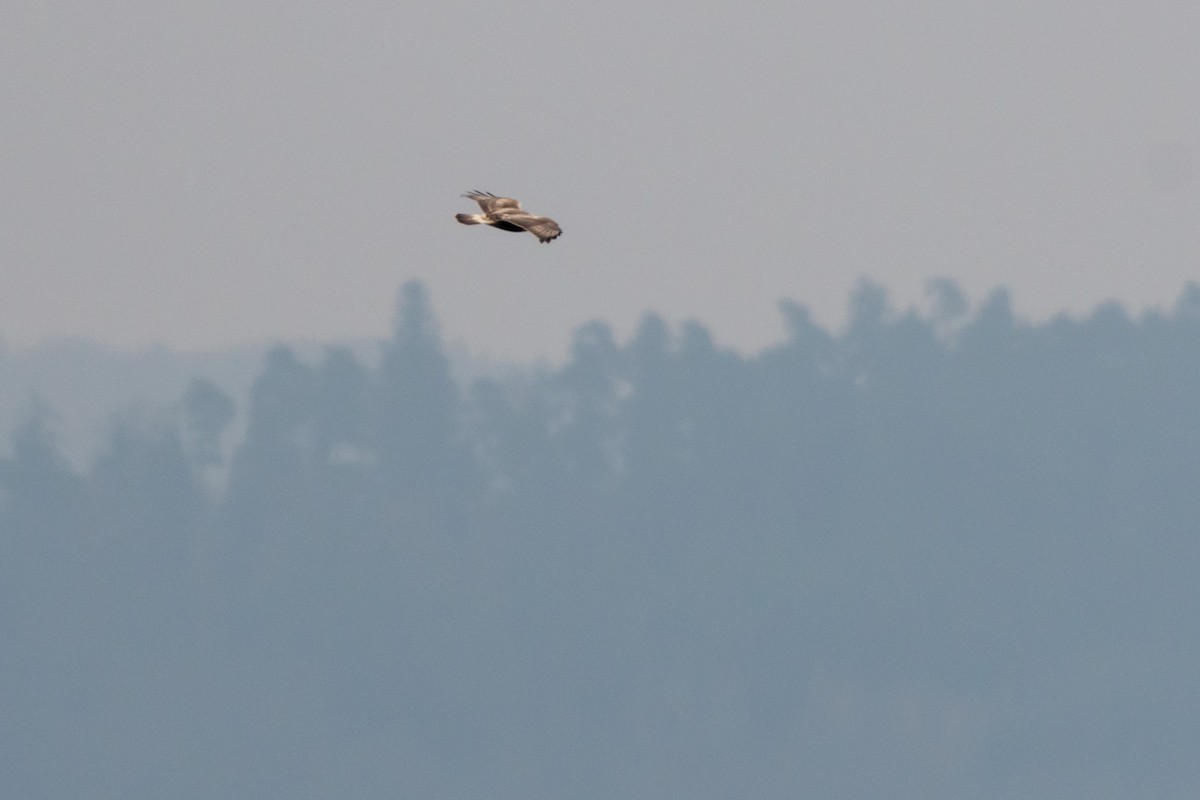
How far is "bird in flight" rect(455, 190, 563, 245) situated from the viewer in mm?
48719

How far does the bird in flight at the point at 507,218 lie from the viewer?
160 ft

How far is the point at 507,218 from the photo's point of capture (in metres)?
50.1

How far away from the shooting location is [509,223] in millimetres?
49938
